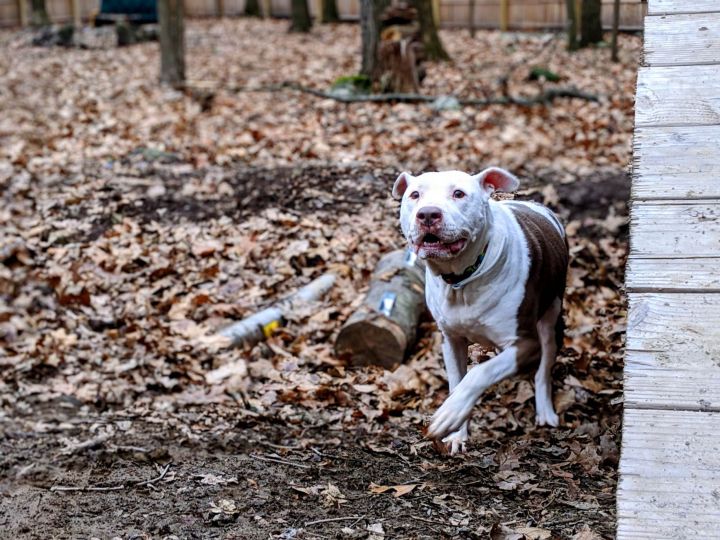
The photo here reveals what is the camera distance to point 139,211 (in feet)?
30.6

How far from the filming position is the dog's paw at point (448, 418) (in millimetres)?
3998

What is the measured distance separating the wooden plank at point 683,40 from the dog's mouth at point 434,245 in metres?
1.18

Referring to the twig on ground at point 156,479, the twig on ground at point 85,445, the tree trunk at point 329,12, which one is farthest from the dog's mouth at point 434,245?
the tree trunk at point 329,12

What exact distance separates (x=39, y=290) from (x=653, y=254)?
600cm

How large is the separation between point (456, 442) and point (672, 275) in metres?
2.13

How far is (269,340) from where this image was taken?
683cm

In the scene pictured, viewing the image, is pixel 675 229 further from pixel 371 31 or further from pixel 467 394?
pixel 371 31

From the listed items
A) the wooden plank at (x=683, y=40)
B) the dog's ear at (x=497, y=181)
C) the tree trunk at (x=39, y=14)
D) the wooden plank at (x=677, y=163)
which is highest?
the tree trunk at (x=39, y=14)

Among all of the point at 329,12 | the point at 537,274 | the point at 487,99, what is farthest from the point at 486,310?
the point at 329,12

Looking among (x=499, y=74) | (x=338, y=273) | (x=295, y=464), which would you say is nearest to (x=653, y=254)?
(x=295, y=464)

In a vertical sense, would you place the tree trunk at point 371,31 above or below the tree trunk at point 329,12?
below

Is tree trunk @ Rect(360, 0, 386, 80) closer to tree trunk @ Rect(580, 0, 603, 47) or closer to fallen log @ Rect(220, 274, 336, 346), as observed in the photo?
tree trunk @ Rect(580, 0, 603, 47)

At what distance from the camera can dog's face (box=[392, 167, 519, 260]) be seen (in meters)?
3.97

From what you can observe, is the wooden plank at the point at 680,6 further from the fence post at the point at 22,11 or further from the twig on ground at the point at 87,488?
the fence post at the point at 22,11
